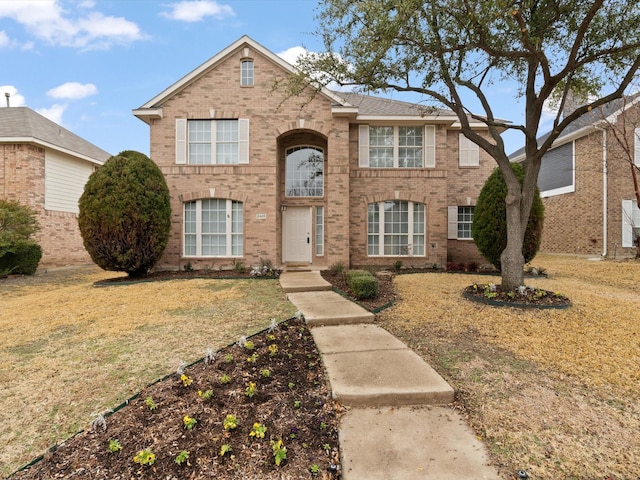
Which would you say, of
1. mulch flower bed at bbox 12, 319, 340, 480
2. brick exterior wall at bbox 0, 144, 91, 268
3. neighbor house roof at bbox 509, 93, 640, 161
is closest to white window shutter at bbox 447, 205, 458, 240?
neighbor house roof at bbox 509, 93, 640, 161

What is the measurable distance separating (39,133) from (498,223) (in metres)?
18.6

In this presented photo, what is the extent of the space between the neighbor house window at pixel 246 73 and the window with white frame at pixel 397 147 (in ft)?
14.8

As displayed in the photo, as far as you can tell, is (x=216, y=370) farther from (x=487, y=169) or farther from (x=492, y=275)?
(x=487, y=169)

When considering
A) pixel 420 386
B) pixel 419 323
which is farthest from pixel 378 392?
pixel 419 323

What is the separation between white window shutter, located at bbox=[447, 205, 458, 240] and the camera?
13.2 meters

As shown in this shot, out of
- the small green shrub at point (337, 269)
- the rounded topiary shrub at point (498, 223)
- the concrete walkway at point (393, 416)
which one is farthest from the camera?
the small green shrub at point (337, 269)

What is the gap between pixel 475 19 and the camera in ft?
18.5

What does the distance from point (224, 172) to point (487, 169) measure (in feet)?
34.1

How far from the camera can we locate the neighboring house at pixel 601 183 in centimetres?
1416

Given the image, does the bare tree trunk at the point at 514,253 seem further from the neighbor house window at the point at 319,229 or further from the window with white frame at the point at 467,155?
the window with white frame at the point at 467,155

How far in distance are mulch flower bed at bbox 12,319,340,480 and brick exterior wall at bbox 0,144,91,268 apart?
1387 centimetres

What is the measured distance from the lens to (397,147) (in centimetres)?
1230

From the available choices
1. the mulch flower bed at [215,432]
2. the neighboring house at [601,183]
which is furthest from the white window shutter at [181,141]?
the neighboring house at [601,183]

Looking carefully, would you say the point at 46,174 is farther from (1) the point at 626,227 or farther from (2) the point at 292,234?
(1) the point at 626,227
